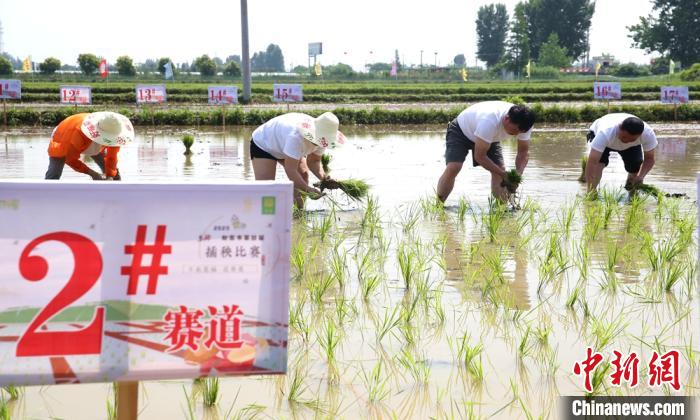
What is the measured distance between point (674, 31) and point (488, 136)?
62567mm

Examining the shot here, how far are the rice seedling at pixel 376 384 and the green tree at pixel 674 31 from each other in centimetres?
6593

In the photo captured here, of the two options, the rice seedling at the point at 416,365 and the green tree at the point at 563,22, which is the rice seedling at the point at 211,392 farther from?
the green tree at the point at 563,22

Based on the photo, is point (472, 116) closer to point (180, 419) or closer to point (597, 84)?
point (180, 419)

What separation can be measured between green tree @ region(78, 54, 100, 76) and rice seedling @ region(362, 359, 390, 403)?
53.2 metres

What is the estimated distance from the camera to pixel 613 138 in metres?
7.59

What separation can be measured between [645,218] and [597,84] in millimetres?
17501

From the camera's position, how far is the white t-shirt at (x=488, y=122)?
7.06 meters

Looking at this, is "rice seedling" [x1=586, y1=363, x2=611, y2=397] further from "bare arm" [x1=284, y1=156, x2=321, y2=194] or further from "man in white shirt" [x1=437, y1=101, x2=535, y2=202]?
"man in white shirt" [x1=437, y1=101, x2=535, y2=202]

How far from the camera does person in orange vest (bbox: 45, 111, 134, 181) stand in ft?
20.7

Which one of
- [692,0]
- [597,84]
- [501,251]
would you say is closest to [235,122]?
[597,84]

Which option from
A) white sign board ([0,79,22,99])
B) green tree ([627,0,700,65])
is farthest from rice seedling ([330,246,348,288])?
green tree ([627,0,700,65])

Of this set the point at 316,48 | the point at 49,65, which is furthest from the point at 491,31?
the point at 49,65

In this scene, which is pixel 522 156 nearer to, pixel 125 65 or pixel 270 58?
pixel 125 65

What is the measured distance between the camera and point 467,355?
11.2 ft
